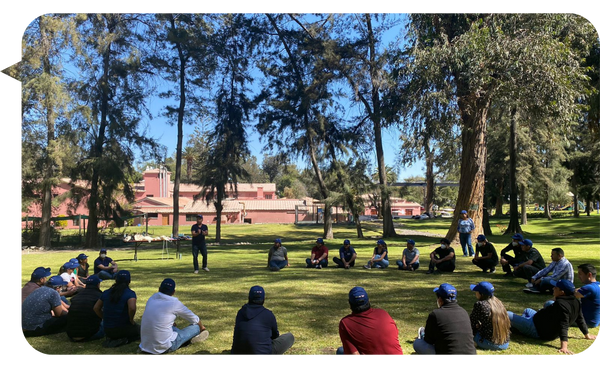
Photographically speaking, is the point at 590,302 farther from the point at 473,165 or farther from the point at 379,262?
the point at 473,165

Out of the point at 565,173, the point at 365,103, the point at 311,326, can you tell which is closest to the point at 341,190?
the point at 365,103

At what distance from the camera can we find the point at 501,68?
11.5 m

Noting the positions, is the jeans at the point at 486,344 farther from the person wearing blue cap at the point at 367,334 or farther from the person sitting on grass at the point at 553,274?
the person sitting on grass at the point at 553,274

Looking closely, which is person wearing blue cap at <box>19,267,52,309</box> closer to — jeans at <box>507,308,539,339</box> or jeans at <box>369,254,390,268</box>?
jeans at <box>507,308,539,339</box>

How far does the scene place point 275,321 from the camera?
15.2ft

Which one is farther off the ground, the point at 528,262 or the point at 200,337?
the point at 528,262

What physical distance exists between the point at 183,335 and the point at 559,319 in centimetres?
480

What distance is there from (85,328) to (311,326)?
10.6ft

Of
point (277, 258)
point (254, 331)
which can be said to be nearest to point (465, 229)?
point (277, 258)

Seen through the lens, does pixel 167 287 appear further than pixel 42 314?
No

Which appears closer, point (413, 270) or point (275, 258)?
point (413, 270)

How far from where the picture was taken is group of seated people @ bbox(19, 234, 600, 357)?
400 cm
